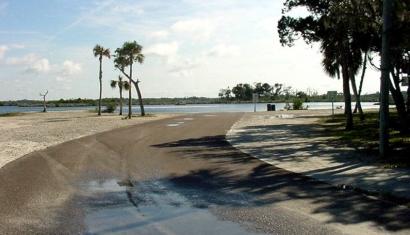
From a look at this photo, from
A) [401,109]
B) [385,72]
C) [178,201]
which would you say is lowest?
[178,201]

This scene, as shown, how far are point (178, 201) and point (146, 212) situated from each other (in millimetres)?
1084

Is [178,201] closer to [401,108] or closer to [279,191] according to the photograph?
[279,191]

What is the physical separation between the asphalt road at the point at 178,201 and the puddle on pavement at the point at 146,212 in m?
0.01

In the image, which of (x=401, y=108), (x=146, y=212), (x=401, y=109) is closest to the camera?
(x=146, y=212)

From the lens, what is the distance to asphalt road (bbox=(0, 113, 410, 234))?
7461 millimetres

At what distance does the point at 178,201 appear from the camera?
31.1 ft

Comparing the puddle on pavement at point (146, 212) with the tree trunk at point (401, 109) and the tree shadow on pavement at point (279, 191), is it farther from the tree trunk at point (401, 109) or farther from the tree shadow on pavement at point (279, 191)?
the tree trunk at point (401, 109)

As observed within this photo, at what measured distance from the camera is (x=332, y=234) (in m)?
6.94

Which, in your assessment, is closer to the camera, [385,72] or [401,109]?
[385,72]

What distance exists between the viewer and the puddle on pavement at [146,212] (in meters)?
7.35

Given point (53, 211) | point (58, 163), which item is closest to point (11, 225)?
point (53, 211)

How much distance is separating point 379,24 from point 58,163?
1352 centimetres

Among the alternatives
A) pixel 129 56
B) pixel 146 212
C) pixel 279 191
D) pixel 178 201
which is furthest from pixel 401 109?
pixel 129 56

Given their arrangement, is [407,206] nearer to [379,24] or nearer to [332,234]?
[332,234]
